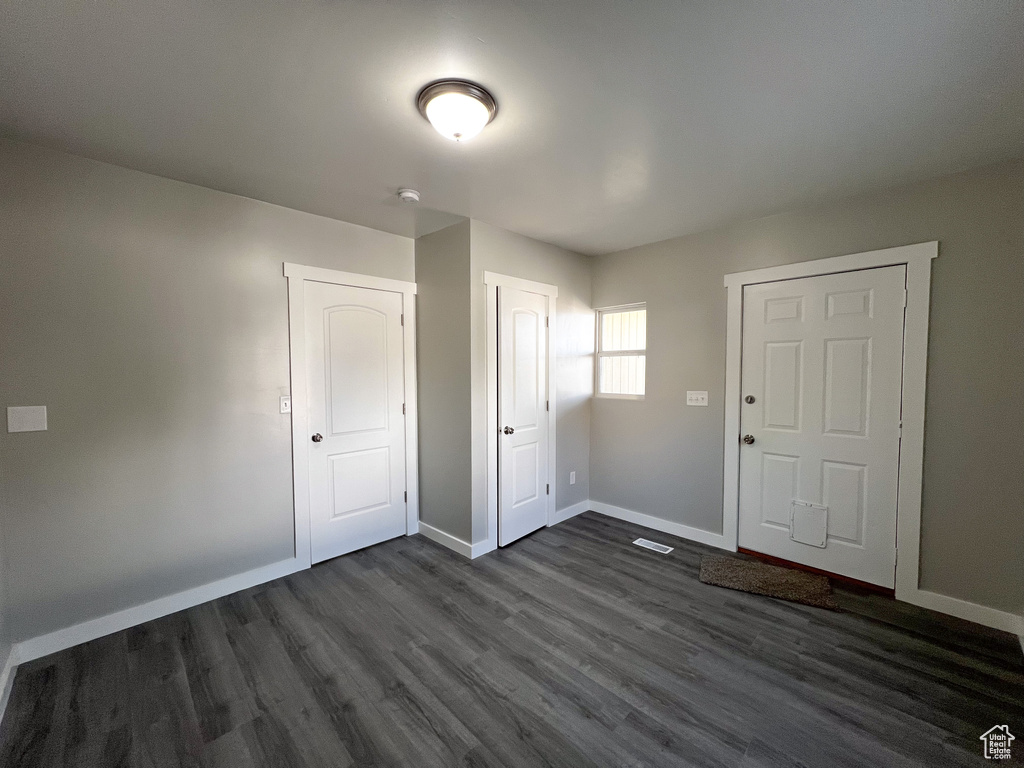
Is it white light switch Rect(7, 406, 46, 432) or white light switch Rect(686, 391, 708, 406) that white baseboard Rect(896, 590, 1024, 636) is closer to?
white light switch Rect(686, 391, 708, 406)

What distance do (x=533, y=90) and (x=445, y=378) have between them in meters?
2.12

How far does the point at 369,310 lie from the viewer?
10.6ft

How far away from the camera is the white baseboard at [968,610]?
2.18m

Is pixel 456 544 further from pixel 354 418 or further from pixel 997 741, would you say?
pixel 997 741

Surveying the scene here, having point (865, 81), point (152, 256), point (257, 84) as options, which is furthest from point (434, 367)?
point (865, 81)

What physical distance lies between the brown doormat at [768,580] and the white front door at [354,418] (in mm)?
2499

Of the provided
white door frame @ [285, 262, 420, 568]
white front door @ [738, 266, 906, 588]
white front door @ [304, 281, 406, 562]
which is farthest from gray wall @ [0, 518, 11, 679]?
white front door @ [738, 266, 906, 588]

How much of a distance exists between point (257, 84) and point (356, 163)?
2.04ft

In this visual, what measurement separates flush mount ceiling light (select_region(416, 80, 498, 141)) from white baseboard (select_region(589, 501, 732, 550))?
10.9ft

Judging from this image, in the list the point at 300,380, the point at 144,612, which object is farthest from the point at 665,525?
→ the point at 144,612

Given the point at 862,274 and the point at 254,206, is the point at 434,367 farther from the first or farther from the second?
the point at 862,274

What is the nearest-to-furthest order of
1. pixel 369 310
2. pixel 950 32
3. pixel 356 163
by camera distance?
pixel 950 32, pixel 356 163, pixel 369 310

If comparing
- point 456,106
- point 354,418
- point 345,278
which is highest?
point 456,106

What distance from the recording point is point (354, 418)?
3.17 m
